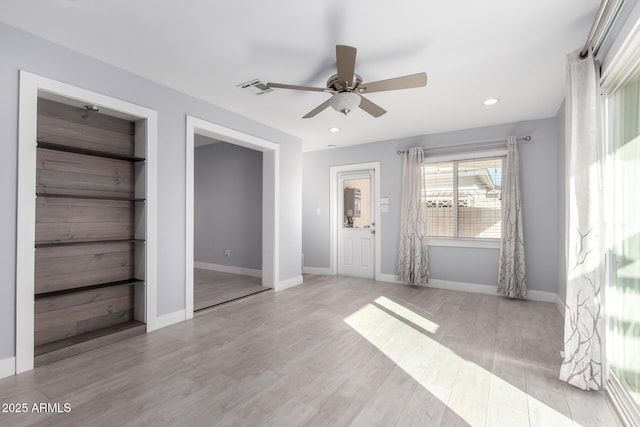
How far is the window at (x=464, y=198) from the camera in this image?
467 cm

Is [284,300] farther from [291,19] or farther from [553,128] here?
[553,128]

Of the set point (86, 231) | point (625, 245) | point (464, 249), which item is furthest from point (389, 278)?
point (86, 231)

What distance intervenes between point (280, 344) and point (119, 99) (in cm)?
269

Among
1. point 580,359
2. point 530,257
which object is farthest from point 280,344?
point 530,257

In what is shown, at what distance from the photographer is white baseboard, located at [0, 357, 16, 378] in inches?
86.1

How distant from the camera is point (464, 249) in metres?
4.82

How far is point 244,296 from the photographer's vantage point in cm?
437

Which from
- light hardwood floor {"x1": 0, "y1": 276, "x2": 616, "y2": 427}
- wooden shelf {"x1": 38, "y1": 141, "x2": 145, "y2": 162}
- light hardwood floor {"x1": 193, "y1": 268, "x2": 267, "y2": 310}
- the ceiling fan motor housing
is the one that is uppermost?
the ceiling fan motor housing

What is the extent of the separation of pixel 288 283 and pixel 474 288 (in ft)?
9.39

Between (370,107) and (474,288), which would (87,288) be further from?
(474,288)

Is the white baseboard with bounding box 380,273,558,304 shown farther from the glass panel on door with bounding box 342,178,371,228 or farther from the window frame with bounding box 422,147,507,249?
the glass panel on door with bounding box 342,178,371,228

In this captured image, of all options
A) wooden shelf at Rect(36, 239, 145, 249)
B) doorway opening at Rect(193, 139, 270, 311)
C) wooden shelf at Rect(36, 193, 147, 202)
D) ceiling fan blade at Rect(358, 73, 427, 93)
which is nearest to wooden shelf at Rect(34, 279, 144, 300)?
wooden shelf at Rect(36, 239, 145, 249)

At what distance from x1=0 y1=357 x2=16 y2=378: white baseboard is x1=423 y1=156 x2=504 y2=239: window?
4.95 meters

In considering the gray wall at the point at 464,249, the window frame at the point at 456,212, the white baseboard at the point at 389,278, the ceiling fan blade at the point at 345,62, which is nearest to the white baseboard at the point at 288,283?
the gray wall at the point at 464,249
